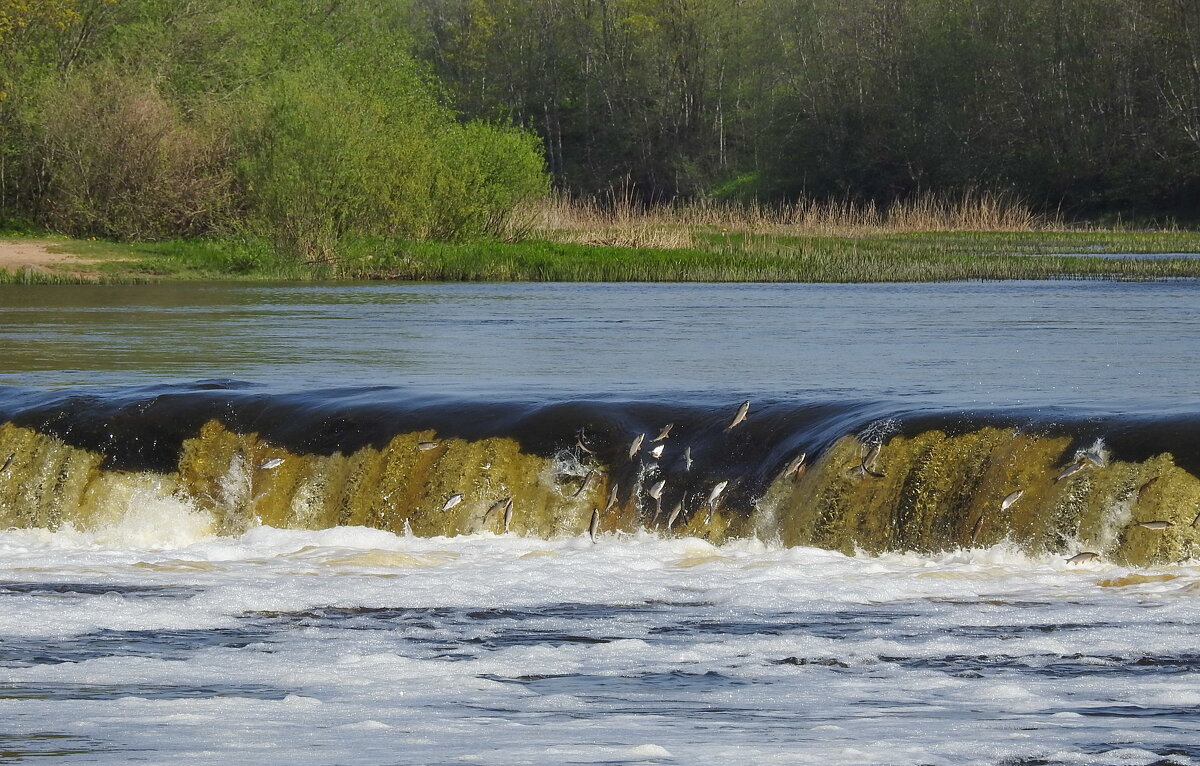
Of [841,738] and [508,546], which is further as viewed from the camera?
[508,546]

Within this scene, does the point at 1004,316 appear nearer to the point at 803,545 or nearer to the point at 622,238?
the point at 803,545

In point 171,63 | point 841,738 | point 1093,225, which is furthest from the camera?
point 1093,225

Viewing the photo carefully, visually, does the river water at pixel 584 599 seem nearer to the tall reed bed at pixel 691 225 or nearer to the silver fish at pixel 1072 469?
the silver fish at pixel 1072 469

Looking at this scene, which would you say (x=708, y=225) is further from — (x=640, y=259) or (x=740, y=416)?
(x=740, y=416)

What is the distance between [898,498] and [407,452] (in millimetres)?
3756

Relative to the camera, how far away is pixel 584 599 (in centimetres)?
982

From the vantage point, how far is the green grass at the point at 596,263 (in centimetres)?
3556

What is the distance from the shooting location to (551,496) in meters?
12.2

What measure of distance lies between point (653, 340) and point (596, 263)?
17.1 meters

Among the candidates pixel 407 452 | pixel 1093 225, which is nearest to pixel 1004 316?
pixel 407 452

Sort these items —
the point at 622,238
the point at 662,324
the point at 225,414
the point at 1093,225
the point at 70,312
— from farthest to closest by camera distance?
the point at 1093,225 → the point at 622,238 → the point at 70,312 → the point at 662,324 → the point at 225,414

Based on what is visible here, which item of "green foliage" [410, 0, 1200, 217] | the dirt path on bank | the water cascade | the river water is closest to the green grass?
the dirt path on bank

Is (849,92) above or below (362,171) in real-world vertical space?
above

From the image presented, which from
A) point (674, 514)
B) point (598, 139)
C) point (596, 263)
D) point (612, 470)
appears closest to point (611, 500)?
point (612, 470)
